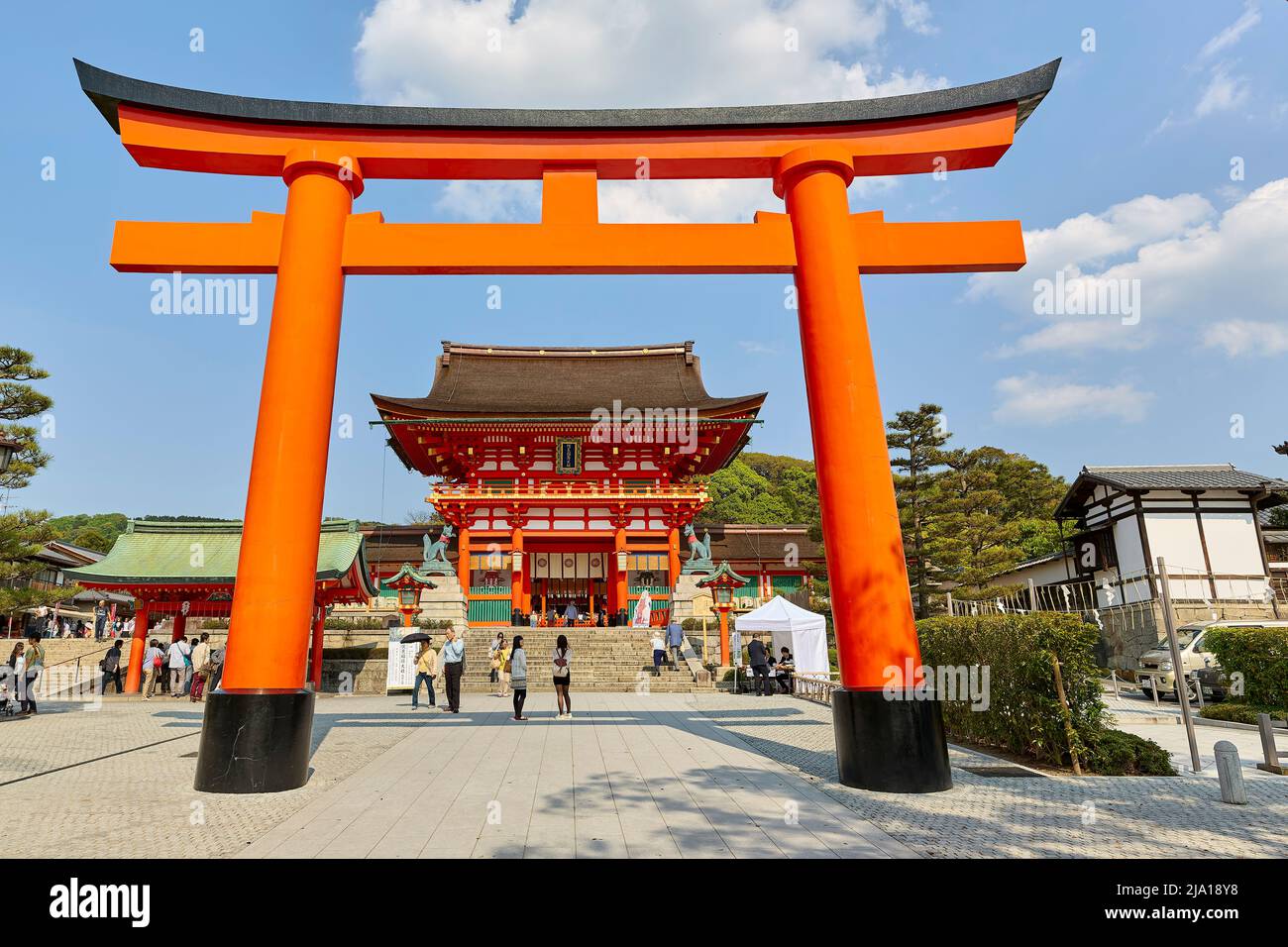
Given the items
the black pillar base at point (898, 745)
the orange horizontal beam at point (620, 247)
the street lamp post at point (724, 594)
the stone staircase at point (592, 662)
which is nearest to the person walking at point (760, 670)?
the stone staircase at point (592, 662)

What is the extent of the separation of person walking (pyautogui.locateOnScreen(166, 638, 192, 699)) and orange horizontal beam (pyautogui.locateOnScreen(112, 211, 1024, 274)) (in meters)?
13.0

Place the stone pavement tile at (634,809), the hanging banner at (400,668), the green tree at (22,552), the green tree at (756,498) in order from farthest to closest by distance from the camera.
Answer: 1. the green tree at (756,498)
2. the hanging banner at (400,668)
3. the green tree at (22,552)
4. the stone pavement tile at (634,809)

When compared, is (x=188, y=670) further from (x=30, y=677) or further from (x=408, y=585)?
(x=408, y=585)

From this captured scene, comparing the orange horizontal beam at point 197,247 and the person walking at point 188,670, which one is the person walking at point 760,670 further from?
the person walking at point 188,670

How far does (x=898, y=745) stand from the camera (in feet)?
18.7

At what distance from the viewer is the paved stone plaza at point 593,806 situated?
4.30 m

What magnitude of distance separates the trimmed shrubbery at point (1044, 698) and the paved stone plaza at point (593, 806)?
477 mm

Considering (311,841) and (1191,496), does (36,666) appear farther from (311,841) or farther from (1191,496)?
(1191,496)

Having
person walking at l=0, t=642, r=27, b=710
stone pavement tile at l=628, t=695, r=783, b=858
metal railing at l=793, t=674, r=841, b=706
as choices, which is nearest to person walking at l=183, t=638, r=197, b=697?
person walking at l=0, t=642, r=27, b=710

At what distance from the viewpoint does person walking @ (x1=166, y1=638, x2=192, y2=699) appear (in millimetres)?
16203

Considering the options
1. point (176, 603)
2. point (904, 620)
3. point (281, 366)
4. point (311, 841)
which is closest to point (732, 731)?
point (904, 620)

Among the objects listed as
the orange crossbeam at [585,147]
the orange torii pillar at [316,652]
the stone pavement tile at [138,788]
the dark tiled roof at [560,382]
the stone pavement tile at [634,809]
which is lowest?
the stone pavement tile at [634,809]

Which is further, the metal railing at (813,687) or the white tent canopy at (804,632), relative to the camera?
the white tent canopy at (804,632)

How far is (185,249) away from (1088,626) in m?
9.76
